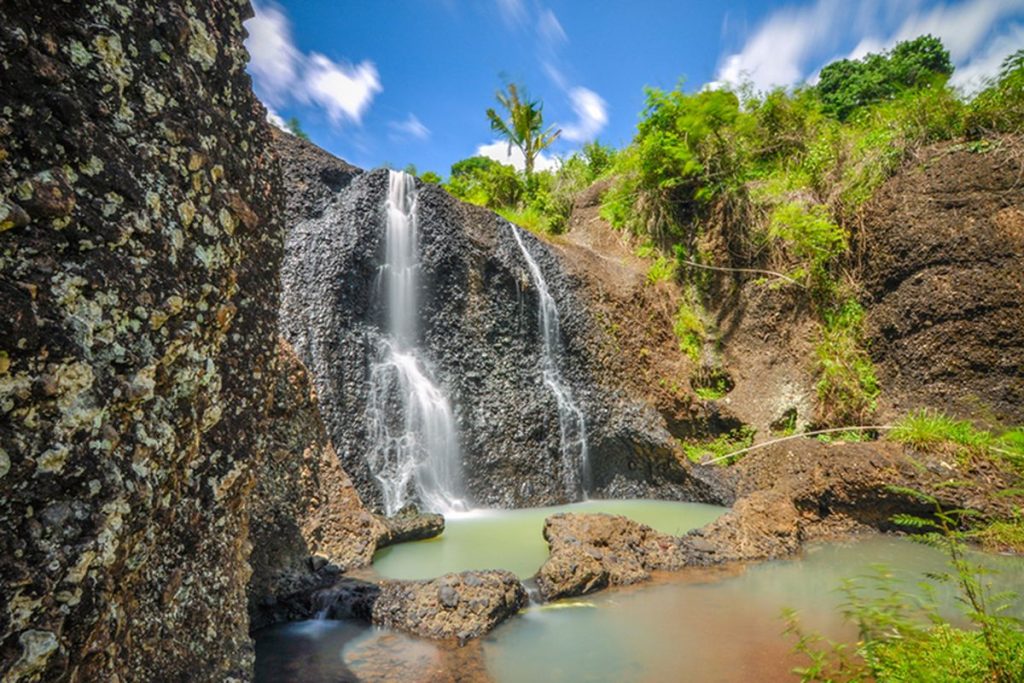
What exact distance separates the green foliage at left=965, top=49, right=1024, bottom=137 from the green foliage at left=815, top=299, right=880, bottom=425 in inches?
128

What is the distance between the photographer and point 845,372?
334 inches

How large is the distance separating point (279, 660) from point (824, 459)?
6023 millimetres

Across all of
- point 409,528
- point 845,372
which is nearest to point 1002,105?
point 845,372

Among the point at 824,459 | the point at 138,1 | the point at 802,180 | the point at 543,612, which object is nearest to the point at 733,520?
the point at 824,459

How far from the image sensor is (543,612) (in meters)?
3.93

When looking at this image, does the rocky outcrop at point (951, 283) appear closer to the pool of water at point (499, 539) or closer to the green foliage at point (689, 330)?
the green foliage at point (689, 330)

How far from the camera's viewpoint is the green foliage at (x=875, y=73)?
76.0 ft

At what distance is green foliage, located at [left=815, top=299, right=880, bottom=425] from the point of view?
8281 mm

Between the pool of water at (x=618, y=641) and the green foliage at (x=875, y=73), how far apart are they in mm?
23907

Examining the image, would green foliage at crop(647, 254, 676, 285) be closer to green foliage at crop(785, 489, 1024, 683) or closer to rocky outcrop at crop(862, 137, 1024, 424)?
rocky outcrop at crop(862, 137, 1024, 424)

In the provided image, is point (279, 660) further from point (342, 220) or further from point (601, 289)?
point (601, 289)

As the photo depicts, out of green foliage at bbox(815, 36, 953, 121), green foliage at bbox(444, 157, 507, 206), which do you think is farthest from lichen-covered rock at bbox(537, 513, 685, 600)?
green foliage at bbox(815, 36, 953, 121)

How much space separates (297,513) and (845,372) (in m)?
8.02

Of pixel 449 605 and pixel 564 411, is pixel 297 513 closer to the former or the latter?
pixel 449 605
